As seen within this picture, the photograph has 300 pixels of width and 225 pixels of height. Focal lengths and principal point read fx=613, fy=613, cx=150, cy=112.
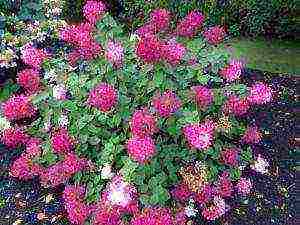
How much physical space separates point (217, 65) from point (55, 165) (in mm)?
1023

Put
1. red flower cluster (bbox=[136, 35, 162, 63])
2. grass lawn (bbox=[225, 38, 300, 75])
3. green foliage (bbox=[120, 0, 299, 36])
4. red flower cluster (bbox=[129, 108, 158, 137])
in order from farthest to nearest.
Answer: green foliage (bbox=[120, 0, 299, 36]) < grass lawn (bbox=[225, 38, 300, 75]) < red flower cluster (bbox=[136, 35, 162, 63]) < red flower cluster (bbox=[129, 108, 158, 137])

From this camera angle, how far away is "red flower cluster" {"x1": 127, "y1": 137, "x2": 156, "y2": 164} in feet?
9.07

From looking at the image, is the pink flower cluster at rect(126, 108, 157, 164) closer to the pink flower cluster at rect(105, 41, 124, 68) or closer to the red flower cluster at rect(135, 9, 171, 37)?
the pink flower cluster at rect(105, 41, 124, 68)

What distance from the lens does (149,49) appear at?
9.68 ft

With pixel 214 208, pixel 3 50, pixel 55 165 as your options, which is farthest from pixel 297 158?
pixel 3 50

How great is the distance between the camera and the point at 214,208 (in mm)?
3076

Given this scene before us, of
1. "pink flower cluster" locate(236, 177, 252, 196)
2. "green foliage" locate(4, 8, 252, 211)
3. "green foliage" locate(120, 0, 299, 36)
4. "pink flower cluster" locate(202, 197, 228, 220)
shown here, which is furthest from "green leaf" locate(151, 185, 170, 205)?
"green foliage" locate(120, 0, 299, 36)

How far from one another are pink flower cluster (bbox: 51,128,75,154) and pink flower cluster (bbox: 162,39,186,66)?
0.64m

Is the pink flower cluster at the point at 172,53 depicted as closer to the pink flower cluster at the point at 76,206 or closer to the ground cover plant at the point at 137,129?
the ground cover plant at the point at 137,129

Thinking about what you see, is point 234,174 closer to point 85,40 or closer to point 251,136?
point 251,136

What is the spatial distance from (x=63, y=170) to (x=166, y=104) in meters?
0.67

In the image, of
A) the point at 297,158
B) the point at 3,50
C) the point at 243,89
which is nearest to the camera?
the point at 243,89

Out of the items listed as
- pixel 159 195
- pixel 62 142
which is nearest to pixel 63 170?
pixel 62 142

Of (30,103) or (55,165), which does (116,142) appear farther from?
(30,103)
